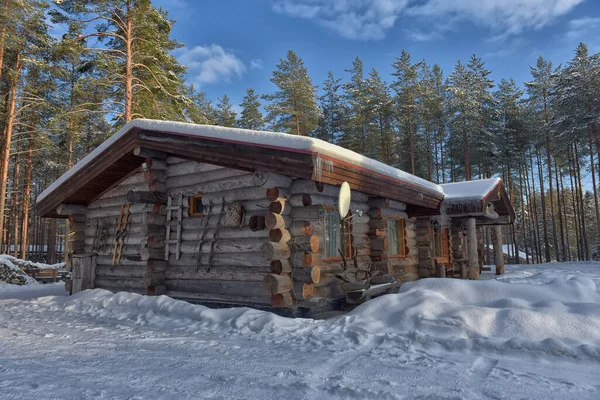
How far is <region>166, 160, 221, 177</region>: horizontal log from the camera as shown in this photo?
28.0ft

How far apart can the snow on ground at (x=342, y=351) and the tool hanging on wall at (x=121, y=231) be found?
323cm

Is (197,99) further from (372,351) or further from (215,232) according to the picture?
(372,351)

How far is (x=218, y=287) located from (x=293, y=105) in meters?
23.1

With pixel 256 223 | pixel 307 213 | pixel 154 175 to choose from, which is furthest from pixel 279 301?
pixel 154 175

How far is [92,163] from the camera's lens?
31.6ft

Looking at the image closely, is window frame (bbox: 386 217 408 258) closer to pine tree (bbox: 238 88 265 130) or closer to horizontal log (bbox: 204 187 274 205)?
horizontal log (bbox: 204 187 274 205)

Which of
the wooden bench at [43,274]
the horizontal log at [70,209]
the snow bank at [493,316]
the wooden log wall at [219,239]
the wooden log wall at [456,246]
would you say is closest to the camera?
the snow bank at [493,316]

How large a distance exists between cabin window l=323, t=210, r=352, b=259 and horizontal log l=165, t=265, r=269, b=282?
63.8 inches

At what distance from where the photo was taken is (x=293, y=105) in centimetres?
2912

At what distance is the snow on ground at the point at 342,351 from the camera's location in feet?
10.4

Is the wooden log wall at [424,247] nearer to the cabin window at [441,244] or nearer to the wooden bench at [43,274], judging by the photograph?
the cabin window at [441,244]

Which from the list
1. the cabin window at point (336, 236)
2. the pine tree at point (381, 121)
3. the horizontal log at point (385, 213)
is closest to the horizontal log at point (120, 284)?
the cabin window at point (336, 236)

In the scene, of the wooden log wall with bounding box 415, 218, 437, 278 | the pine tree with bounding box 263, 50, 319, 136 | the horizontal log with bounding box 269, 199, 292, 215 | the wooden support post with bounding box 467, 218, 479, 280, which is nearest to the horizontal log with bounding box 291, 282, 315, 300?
the horizontal log with bounding box 269, 199, 292, 215

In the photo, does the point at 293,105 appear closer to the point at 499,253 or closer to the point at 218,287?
the point at 499,253
